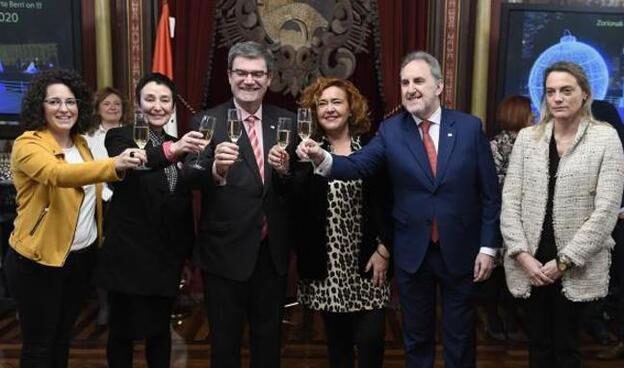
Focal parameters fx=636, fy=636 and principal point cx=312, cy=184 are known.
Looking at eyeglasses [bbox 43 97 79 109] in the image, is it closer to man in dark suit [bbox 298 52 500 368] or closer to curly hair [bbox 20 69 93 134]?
curly hair [bbox 20 69 93 134]

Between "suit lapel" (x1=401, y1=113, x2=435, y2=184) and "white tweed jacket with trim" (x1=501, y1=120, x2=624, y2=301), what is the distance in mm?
350

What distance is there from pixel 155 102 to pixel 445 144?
107 cm

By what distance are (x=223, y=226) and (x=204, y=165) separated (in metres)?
0.24

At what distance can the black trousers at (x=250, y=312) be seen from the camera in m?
2.31

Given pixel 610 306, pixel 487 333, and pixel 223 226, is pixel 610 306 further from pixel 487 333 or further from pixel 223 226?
pixel 223 226

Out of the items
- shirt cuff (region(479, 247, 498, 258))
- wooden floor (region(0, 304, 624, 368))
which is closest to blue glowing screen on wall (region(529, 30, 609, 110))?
wooden floor (region(0, 304, 624, 368))

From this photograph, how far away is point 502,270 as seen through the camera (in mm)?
3623

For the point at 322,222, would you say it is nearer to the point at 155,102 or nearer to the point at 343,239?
the point at 343,239

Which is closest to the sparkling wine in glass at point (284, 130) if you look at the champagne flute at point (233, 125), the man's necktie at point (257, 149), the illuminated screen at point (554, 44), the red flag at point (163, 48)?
the champagne flute at point (233, 125)

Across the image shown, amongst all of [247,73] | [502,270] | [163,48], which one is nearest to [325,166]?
[247,73]

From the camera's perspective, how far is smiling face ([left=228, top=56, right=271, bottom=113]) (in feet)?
7.35

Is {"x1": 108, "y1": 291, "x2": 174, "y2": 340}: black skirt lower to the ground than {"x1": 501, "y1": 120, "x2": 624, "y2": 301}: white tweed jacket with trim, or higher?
lower

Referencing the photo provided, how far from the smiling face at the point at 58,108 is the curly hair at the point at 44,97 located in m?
0.01

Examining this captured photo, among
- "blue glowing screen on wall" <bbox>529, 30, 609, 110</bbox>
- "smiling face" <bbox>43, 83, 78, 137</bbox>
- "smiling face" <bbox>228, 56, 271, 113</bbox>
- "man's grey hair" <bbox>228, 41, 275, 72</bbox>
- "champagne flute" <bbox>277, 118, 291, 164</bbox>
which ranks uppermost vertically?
"blue glowing screen on wall" <bbox>529, 30, 609, 110</bbox>
